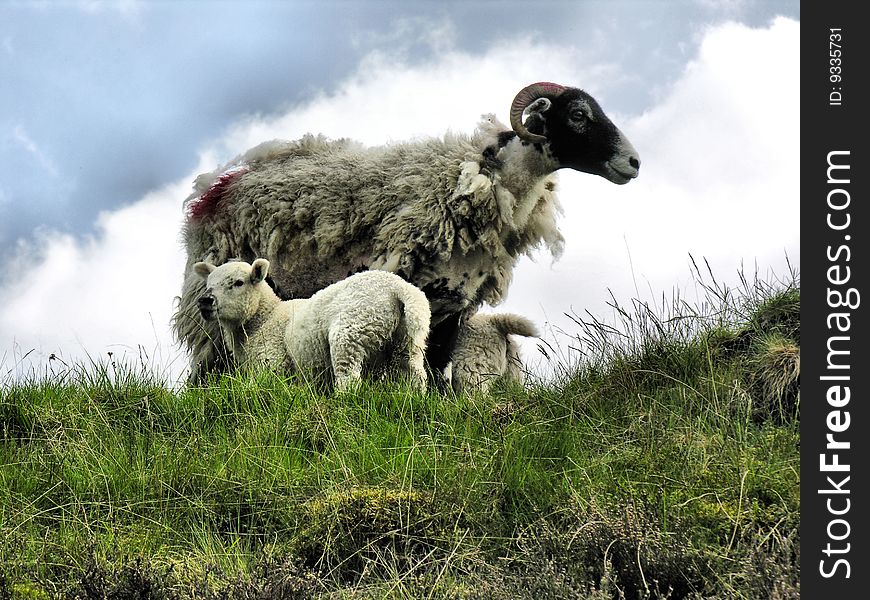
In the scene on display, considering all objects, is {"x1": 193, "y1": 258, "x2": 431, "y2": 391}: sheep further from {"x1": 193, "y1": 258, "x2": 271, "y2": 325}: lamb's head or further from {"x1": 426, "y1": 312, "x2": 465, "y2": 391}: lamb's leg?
{"x1": 426, "y1": 312, "x2": 465, "y2": 391}: lamb's leg

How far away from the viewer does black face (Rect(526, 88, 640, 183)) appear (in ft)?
31.9

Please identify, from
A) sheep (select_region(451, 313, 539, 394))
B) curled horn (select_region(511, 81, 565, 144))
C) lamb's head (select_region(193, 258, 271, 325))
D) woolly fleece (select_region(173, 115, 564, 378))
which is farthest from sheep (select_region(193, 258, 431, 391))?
curled horn (select_region(511, 81, 565, 144))

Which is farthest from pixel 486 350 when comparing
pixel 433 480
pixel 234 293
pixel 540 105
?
Result: pixel 433 480

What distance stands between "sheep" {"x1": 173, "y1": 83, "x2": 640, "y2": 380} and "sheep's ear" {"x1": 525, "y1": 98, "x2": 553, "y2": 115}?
0.04 feet

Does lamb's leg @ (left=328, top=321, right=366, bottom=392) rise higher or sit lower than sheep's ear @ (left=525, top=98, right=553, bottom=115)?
lower

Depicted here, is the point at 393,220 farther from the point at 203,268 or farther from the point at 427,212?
the point at 203,268

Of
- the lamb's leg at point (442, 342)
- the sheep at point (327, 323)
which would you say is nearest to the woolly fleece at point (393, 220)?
the lamb's leg at point (442, 342)

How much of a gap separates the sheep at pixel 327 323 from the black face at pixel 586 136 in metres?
2.41

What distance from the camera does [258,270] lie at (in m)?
8.50

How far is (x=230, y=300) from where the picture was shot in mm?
8445

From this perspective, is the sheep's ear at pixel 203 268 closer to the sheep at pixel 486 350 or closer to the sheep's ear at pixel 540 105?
the sheep at pixel 486 350

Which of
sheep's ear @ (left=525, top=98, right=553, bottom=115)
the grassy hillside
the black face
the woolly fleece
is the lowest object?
the grassy hillside

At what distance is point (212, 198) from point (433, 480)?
5361 mm
